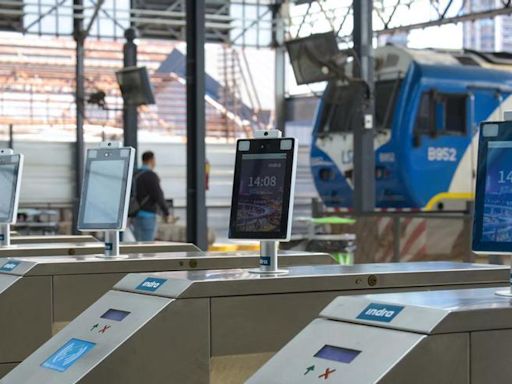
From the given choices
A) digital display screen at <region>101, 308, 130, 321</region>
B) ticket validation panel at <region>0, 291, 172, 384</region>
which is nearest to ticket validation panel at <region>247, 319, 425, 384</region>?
ticket validation panel at <region>0, 291, 172, 384</region>

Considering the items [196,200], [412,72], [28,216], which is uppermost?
[412,72]

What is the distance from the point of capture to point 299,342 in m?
3.50

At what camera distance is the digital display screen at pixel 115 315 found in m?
4.39

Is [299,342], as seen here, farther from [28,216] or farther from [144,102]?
[28,216]

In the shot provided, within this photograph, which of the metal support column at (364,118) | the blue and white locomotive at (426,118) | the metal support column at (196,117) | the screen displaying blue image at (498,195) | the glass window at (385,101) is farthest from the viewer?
the glass window at (385,101)

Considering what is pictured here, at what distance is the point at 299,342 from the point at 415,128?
13.5 meters

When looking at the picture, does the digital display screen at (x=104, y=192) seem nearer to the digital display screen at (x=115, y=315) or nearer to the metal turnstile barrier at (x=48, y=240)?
the digital display screen at (x=115, y=315)

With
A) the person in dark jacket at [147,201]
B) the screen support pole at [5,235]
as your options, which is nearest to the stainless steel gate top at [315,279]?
the screen support pole at [5,235]

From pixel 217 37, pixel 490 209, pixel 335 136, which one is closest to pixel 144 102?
pixel 335 136

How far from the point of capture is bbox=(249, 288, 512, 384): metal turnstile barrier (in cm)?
318

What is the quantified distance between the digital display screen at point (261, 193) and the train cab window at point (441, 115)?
12192 mm

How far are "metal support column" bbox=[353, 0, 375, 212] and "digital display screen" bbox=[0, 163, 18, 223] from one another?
26.0ft

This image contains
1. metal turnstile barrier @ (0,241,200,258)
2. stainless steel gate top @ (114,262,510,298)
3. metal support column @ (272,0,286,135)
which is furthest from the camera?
metal support column @ (272,0,286,135)

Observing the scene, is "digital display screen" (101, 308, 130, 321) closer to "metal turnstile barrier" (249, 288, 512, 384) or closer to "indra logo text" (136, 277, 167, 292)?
"indra logo text" (136, 277, 167, 292)
